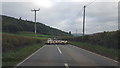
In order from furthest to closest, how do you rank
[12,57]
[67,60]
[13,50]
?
1. [13,50]
2. [12,57]
3. [67,60]

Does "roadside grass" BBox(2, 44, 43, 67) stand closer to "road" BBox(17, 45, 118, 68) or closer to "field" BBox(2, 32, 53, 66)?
"field" BBox(2, 32, 53, 66)

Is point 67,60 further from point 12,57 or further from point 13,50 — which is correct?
point 13,50

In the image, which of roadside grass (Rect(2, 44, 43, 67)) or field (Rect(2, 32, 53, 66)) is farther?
field (Rect(2, 32, 53, 66))

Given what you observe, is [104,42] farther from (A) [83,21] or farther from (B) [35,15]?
(B) [35,15]

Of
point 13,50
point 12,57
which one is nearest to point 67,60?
point 12,57

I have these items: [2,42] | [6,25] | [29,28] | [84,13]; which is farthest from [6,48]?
[29,28]

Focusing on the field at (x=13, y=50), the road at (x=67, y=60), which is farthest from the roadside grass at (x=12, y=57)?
the road at (x=67, y=60)

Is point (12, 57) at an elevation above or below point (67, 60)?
above

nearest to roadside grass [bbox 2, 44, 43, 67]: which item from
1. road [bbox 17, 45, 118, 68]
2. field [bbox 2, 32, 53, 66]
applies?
field [bbox 2, 32, 53, 66]

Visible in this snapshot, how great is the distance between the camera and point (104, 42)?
33219 millimetres

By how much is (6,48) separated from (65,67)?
1350 cm

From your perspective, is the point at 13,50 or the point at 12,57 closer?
the point at 12,57

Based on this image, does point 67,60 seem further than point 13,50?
No

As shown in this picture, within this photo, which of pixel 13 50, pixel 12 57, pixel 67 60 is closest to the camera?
pixel 67 60
